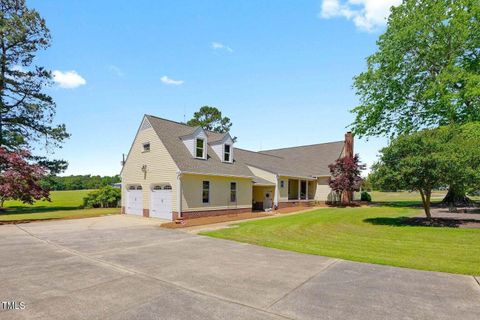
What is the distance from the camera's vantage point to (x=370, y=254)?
30.7 ft

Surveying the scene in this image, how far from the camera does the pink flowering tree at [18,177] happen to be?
18.8 metres

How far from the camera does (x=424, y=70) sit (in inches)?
1064

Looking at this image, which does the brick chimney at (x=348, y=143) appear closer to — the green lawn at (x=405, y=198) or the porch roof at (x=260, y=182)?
the green lawn at (x=405, y=198)

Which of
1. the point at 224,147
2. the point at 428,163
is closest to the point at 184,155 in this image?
the point at 224,147

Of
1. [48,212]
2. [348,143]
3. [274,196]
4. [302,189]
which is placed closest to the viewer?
[274,196]

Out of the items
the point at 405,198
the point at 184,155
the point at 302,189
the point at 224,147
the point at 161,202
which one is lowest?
the point at 405,198

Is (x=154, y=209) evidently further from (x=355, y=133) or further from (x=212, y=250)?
(x=355, y=133)

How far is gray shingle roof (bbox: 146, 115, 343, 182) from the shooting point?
20.7m

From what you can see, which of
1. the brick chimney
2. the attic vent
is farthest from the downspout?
the brick chimney

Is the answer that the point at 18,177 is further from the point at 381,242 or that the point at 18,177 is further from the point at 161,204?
the point at 381,242

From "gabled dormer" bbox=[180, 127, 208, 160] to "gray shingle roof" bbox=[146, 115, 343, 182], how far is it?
377mm

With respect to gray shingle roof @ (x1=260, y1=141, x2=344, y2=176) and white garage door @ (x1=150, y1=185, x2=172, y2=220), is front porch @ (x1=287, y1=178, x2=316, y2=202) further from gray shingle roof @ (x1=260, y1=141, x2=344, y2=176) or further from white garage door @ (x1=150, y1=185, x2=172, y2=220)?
white garage door @ (x1=150, y1=185, x2=172, y2=220)

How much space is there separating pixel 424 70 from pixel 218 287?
100ft

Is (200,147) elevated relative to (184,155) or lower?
elevated
